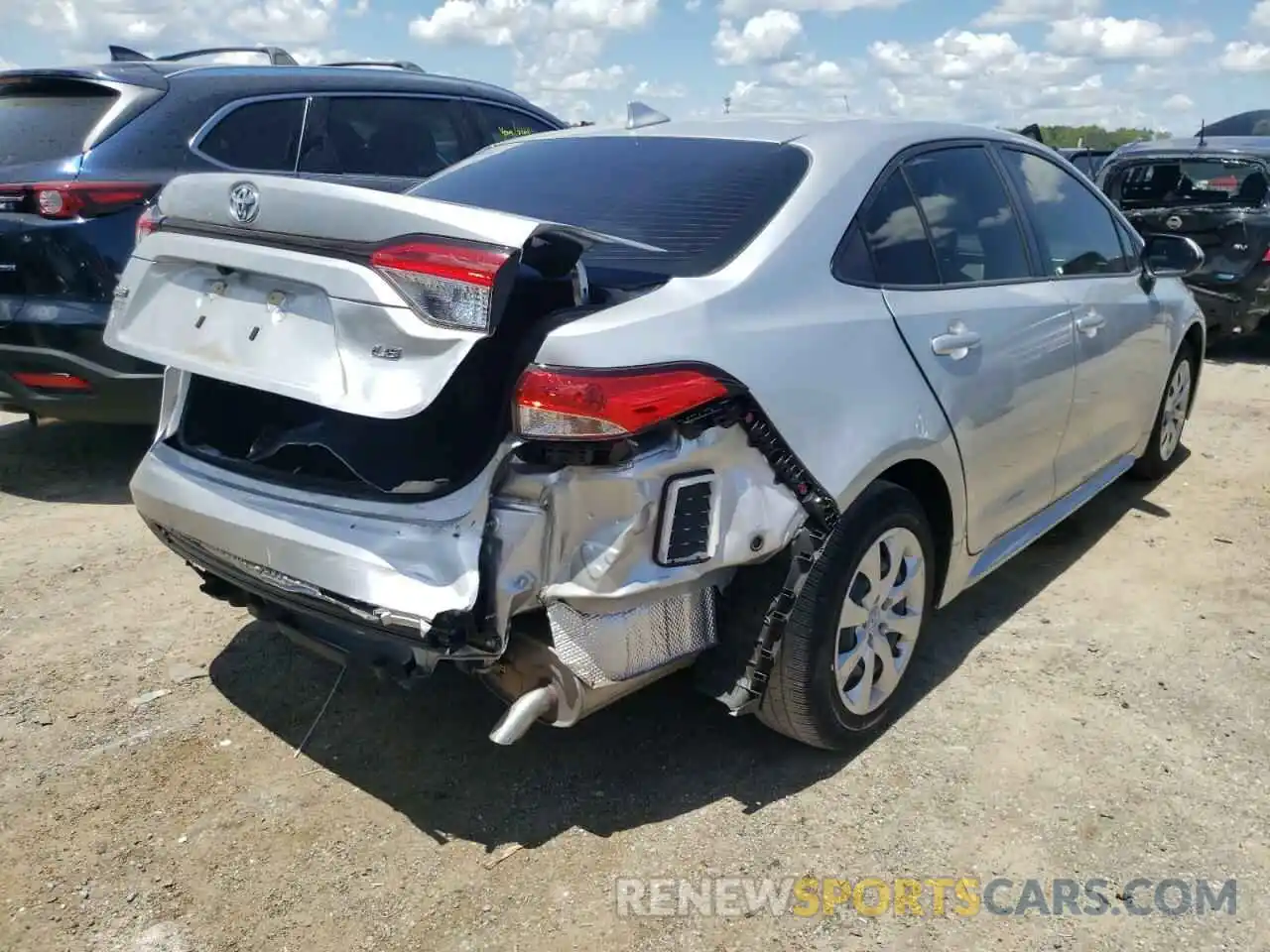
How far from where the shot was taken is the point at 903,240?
121 inches

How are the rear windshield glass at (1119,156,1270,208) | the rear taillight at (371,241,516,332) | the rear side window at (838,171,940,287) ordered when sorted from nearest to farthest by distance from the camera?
the rear taillight at (371,241,516,332)
the rear side window at (838,171,940,287)
the rear windshield glass at (1119,156,1270,208)

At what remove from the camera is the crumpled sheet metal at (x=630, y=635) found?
7.50 feet

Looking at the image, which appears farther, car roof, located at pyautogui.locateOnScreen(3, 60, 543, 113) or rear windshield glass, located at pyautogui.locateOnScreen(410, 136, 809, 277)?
car roof, located at pyautogui.locateOnScreen(3, 60, 543, 113)

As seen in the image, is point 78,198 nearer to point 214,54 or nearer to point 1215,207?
point 214,54

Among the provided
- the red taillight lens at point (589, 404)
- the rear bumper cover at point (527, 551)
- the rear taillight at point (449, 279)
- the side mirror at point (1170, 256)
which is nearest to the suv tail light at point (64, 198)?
the rear bumper cover at point (527, 551)

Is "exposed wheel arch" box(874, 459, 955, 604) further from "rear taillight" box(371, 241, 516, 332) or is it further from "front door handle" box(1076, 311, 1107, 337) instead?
"rear taillight" box(371, 241, 516, 332)

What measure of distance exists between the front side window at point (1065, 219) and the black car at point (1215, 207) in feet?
13.4

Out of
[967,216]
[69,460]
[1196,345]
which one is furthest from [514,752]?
[1196,345]

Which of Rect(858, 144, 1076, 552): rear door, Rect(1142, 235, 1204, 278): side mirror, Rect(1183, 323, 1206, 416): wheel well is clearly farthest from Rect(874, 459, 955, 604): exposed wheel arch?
Rect(1183, 323, 1206, 416): wheel well

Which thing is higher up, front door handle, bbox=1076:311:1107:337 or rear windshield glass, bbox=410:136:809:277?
rear windshield glass, bbox=410:136:809:277

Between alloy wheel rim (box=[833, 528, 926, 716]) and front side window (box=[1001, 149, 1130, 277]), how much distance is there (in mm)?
1386

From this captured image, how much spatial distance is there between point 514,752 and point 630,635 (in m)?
0.89

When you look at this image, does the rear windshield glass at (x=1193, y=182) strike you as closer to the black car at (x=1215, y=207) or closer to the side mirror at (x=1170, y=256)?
the black car at (x=1215, y=207)

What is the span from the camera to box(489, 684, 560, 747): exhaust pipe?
2.36m
